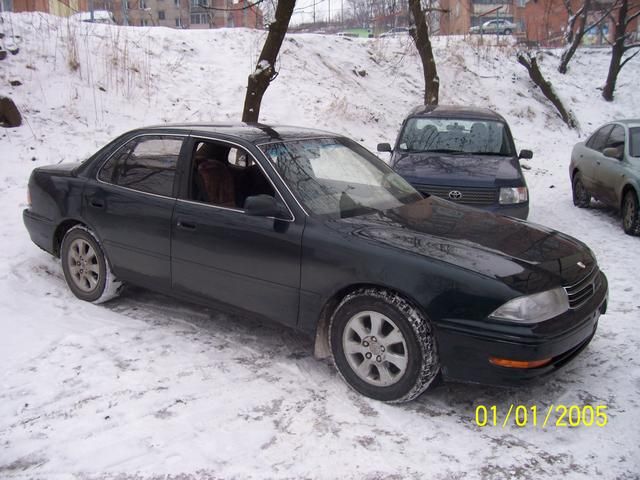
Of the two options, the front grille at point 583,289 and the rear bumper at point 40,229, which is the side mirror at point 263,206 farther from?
the rear bumper at point 40,229

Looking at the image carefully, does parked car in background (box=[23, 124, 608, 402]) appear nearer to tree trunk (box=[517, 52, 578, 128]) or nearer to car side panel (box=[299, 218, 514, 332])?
car side panel (box=[299, 218, 514, 332])

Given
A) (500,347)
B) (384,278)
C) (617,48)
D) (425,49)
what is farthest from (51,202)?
(617,48)

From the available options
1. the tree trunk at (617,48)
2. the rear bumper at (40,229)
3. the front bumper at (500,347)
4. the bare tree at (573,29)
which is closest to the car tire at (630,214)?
the front bumper at (500,347)

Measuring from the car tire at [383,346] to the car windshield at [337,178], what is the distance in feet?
2.38

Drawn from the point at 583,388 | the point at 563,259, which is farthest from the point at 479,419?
the point at 563,259

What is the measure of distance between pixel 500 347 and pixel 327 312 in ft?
3.78

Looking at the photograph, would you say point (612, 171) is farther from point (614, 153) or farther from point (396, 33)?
point (396, 33)

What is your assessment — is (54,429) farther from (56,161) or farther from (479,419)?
(56,161)

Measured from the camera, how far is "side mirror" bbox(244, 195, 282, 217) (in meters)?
3.94

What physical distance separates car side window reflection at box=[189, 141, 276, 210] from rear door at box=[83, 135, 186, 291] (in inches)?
8.1

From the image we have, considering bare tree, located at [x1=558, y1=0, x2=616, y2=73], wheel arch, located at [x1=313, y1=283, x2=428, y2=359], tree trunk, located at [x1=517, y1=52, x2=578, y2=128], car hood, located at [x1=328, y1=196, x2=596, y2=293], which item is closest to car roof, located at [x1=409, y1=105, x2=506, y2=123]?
car hood, located at [x1=328, y1=196, x2=596, y2=293]

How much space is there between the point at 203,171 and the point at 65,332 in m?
1.68
